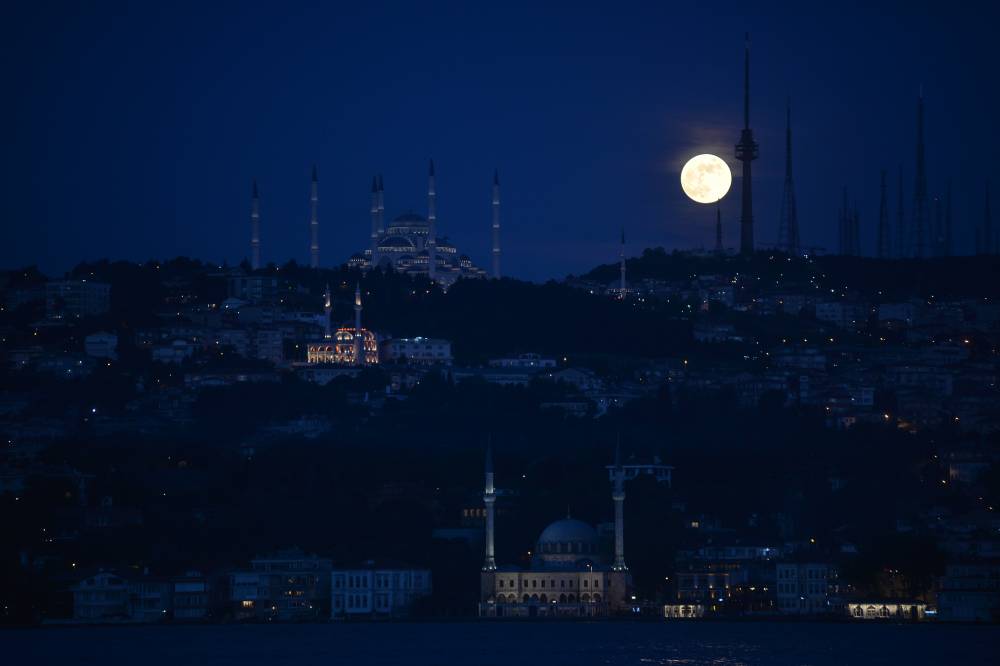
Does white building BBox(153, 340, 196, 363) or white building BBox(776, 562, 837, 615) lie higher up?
white building BBox(153, 340, 196, 363)

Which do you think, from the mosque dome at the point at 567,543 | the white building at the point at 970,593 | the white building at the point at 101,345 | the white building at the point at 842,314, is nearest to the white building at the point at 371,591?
the mosque dome at the point at 567,543

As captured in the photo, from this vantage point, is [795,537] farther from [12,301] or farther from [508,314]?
[12,301]

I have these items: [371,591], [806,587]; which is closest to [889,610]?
[806,587]

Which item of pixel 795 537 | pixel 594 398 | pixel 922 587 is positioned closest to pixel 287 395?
pixel 594 398

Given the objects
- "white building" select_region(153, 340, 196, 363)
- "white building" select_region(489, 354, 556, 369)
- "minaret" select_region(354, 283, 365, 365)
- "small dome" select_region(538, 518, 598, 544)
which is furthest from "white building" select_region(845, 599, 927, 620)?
"white building" select_region(153, 340, 196, 363)

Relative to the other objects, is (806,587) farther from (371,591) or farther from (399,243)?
(399,243)

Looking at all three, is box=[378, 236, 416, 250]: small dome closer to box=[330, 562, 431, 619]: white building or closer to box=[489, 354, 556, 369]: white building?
box=[489, 354, 556, 369]: white building

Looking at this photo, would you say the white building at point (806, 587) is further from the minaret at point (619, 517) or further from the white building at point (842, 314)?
the white building at point (842, 314)
